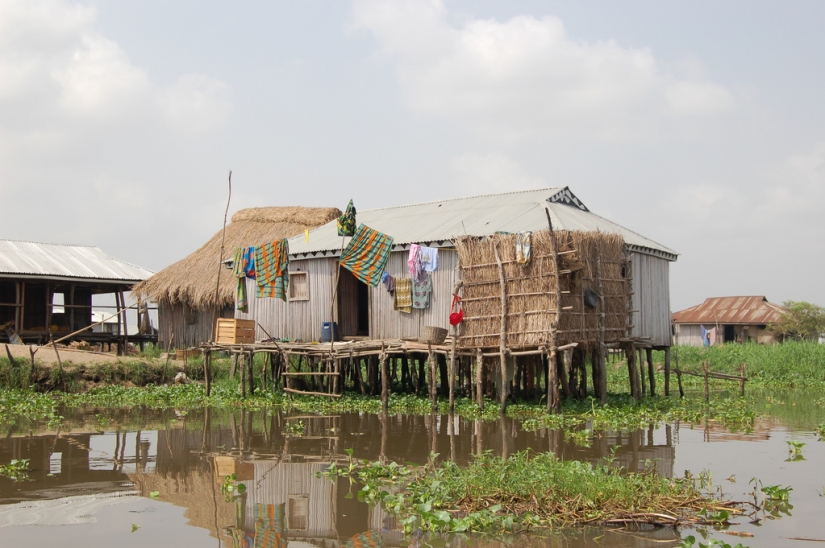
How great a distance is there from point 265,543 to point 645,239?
51.6ft

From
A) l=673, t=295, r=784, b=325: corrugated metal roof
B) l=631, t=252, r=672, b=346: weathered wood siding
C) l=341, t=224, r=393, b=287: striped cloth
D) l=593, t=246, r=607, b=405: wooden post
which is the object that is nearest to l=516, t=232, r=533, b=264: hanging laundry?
l=593, t=246, r=607, b=405: wooden post

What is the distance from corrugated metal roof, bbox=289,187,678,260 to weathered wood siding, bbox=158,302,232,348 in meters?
6.58

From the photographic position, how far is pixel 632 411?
53.2 feet

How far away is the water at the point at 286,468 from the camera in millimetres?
7914

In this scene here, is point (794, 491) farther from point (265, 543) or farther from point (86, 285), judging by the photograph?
point (86, 285)

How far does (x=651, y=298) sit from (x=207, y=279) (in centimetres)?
1423

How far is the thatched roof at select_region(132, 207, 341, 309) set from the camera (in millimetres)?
27203

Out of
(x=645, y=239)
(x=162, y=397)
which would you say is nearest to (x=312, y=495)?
(x=162, y=397)

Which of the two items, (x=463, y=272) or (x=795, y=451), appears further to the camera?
(x=463, y=272)

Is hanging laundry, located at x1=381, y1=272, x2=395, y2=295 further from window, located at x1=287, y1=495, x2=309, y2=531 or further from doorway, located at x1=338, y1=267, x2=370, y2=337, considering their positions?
window, located at x1=287, y1=495, x2=309, y2=531

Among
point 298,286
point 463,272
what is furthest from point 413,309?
point 298,286

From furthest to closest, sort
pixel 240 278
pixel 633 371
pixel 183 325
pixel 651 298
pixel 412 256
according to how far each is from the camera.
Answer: pixel 183 325
pixel 240 278
pixel 651 298
pixel 412 256
pixel 633 371

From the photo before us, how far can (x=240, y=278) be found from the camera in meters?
21.1

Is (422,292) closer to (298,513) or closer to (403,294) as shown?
(403,294)
